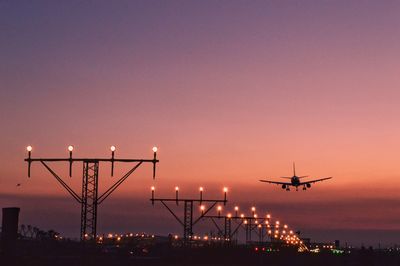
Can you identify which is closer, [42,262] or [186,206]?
[42,262]

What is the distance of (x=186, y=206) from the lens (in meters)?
97.1

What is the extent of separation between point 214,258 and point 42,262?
25.7m

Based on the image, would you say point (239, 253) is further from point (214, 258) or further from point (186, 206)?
point (186, 206)

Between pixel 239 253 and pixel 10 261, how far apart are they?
139 feet

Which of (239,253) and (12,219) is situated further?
(239,253)

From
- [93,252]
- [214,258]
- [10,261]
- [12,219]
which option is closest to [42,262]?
[93,252]

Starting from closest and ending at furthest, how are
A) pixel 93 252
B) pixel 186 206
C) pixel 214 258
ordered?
pixel 93 252, pixel 214 258, pixel 186 206

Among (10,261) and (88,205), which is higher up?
(88,205)

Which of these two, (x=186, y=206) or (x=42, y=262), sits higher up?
(x=186, y=206)

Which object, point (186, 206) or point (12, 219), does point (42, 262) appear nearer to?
point (12, 219)

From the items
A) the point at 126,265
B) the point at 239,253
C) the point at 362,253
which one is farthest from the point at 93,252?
the point at 362,253

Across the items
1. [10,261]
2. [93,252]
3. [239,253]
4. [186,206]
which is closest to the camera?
[10,261]

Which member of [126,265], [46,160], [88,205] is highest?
[46,160]

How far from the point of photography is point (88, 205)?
5253 centimetres
